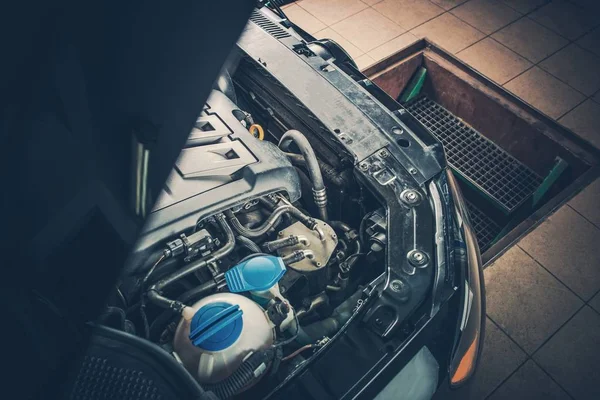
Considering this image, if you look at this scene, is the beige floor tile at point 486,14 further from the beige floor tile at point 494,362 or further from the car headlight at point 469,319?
the car headlight at point 469,319

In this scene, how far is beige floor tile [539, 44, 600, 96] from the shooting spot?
366 cm

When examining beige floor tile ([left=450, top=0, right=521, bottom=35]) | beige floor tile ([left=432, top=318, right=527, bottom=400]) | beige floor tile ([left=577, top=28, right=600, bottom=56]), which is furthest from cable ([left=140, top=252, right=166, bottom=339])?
beige floor tile ([left=577, top=28, right=600, bottom=56])

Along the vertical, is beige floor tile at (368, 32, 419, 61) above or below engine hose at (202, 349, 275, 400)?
above

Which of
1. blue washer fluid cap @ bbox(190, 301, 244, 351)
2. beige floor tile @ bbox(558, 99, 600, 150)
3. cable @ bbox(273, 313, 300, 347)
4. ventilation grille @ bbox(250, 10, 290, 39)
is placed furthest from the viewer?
beige floor tile @ bbox(558, 99, 600, 150)

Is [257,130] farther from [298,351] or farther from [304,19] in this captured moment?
[304,19]

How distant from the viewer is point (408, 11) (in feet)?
14.0

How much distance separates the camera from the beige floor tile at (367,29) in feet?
12.9

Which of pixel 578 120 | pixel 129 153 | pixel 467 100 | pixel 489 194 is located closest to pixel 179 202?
pixel 129 153

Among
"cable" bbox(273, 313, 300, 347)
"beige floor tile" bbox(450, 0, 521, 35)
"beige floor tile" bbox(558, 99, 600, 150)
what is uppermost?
"beige floor tile" bbox(450, 0, 521, 35)

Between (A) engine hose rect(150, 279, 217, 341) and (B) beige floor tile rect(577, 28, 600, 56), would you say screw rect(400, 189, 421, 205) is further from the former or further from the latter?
(B) beige floor tile rect(577, 28, 600, 56)

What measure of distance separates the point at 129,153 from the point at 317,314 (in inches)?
36.2

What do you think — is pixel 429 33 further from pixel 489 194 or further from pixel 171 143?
pixel 171 143

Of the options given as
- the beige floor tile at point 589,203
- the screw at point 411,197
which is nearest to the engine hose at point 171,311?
the screw at point 411,197

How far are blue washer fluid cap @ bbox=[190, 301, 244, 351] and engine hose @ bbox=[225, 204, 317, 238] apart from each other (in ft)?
1.27
